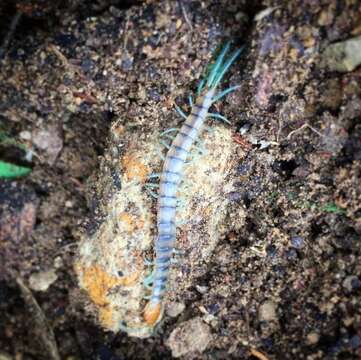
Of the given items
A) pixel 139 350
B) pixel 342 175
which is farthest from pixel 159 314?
pixel 342 175

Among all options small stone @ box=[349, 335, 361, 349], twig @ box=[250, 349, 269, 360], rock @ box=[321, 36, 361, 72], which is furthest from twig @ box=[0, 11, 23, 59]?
small stone @ box=[349, 335, 361, 349]

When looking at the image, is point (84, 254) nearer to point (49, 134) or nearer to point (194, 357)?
point (49, 134)

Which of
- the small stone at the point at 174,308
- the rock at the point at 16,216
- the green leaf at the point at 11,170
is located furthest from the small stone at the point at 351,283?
the green leaf at the point at 11,170

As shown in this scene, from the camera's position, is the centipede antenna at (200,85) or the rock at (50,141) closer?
the centipede antenna at (200,85)

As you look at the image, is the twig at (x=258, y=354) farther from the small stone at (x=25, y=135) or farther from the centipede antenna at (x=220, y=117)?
the small stone at (x=25, y=135)

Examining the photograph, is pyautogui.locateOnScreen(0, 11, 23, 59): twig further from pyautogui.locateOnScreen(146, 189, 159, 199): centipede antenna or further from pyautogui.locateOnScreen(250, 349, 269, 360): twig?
pyautogui.locateOnScreen(250, 349, 269, 360): twig

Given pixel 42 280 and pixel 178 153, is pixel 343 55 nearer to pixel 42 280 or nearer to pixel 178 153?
pixel 178 153
